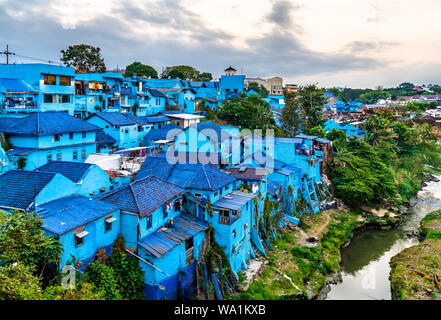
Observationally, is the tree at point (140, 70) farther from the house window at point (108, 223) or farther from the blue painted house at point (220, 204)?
the house window at point (108, 223)

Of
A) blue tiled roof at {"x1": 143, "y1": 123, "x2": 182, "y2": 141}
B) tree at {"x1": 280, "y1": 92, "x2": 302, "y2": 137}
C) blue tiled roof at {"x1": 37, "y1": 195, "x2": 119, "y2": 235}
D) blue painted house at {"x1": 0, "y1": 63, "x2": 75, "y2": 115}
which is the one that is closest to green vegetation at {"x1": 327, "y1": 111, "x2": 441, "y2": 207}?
tree at {"x1": 280, "y1": 92, "x2": 302, "y2": 137}

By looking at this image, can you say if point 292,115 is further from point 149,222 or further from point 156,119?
point 149,222

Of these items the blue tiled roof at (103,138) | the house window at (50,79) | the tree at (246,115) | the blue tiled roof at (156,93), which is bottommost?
→ the blue tiled roof at (103,138)

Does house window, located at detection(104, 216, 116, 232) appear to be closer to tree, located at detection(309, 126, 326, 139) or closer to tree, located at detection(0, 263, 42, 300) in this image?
tree, located at detection(0, 263, 42, 300)

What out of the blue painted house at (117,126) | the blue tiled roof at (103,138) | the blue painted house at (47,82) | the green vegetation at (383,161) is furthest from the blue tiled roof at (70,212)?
the green vegetation at (383,161)

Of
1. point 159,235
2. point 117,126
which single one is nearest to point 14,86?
point 117,126

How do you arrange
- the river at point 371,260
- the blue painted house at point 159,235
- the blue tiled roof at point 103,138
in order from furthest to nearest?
1. the blue tiled roof at point 103,138
2. the river at point 371,260
3. the blue painted house at point 159,235

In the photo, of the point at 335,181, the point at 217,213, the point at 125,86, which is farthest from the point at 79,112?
the point at 335,181

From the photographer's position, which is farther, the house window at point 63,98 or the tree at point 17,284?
the house window at point 63,98
